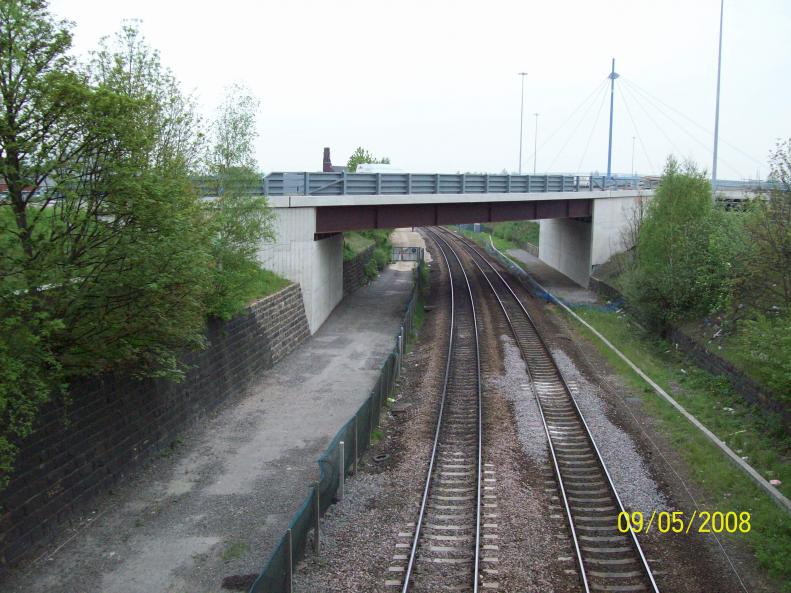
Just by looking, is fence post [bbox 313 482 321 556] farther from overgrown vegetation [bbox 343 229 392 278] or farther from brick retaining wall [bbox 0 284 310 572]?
overgrown vegetation [bbox 343 229 392 278]

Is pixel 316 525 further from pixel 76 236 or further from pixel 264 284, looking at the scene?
pixel 264 284

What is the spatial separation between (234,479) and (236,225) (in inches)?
374

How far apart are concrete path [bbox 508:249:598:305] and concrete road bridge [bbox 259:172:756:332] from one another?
3.06ft

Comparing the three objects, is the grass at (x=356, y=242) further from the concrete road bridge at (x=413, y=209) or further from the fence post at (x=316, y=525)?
the fence post at (x=316, y=525)

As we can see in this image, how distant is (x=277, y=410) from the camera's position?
61.7ft

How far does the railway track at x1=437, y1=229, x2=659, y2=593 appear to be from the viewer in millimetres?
10758

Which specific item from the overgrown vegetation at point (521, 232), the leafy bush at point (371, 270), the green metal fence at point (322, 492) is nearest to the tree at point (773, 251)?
the green metal fence at point (322, 492)

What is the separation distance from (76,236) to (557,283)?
39.4 m

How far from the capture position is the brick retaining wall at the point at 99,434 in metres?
10.7

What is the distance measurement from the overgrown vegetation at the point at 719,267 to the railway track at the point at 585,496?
4.63 meters

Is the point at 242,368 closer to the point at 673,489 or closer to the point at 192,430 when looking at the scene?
the point at 192,430

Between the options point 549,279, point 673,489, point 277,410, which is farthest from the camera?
point 549,279

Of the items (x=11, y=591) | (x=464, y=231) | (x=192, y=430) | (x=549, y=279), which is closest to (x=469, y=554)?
(x=11, y=591)

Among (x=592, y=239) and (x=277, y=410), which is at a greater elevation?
(x=592, y=239)
